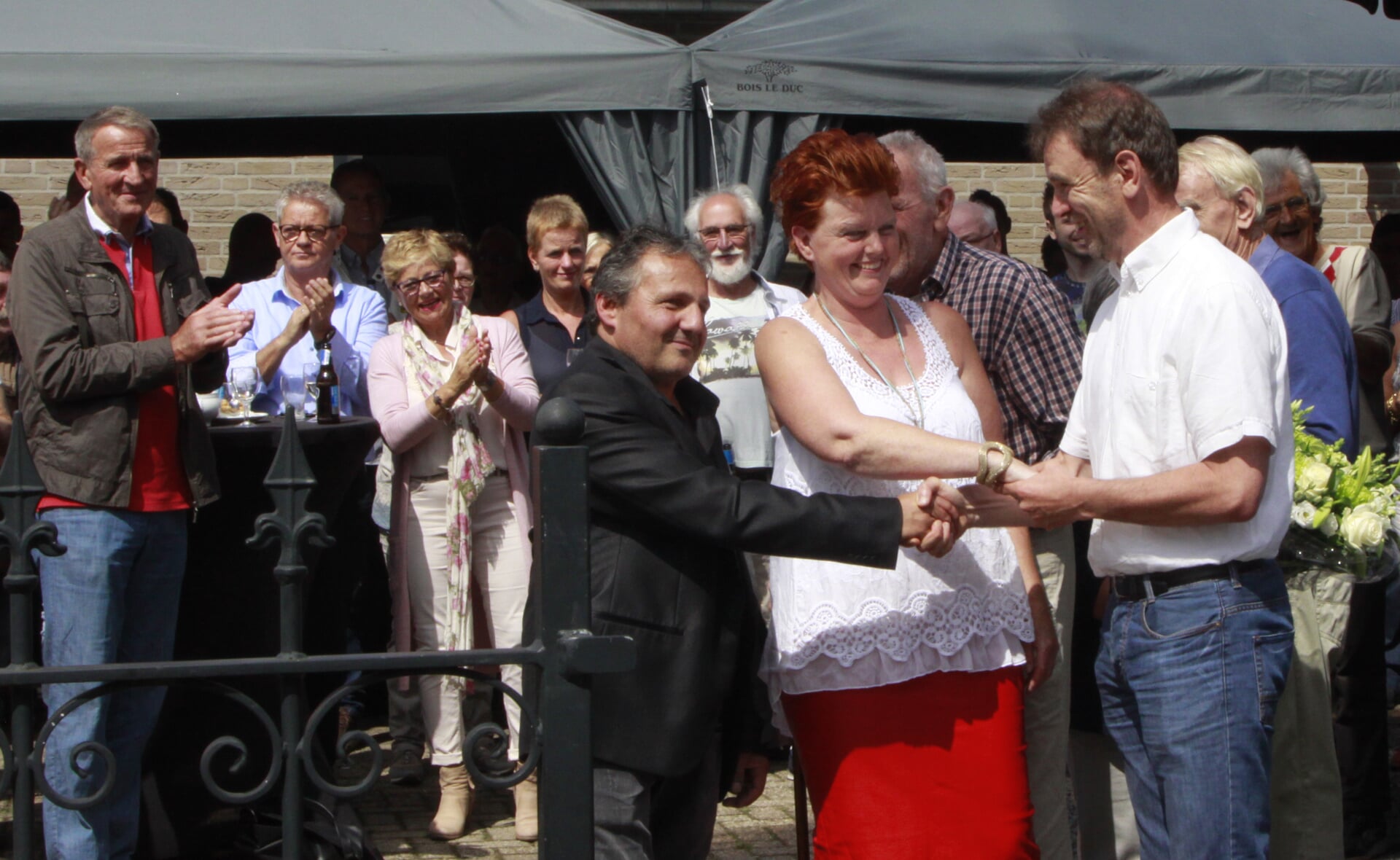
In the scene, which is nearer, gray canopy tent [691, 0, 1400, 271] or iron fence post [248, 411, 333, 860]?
iron fence post [248, 411, 333, 860]

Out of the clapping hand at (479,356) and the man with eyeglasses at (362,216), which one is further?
the man with eyeglasses at (362,216)

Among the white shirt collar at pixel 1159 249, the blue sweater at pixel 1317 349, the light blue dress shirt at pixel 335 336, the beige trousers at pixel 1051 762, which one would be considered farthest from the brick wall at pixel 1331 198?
the white shirt collar at pixel 1159 249

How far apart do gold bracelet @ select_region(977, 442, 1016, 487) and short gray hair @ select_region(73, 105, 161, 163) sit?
2469 mm

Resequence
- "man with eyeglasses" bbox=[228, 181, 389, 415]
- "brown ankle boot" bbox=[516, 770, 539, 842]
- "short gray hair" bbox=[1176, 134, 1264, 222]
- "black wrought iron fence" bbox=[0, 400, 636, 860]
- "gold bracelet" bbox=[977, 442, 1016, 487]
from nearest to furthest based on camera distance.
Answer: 1. "black wrought iron fence" bbox=[0, 400, 636, 860]
2. "gold bracelet" bbox=[977, 442, 1016, 487]
3. "short gray hair" bbox=[1176, 134, 1264, 222]
4. "brown ankle boot" bbox=[516, 770, 539, 842]
5. "man with eyeglasses" bbox=[228, 181, 389, 415]

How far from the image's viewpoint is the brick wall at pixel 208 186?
9094mm

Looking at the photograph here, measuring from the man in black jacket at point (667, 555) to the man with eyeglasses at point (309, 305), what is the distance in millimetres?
2440

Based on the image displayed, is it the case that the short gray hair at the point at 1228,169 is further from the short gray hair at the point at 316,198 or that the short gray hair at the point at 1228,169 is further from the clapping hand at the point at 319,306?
the short gray hair at the point at 316,198

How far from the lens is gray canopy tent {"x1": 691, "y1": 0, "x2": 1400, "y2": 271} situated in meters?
5.03

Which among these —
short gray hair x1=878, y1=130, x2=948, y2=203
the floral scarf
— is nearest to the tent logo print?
short gray hair x1=878, y1=130, x2=948, y2=203

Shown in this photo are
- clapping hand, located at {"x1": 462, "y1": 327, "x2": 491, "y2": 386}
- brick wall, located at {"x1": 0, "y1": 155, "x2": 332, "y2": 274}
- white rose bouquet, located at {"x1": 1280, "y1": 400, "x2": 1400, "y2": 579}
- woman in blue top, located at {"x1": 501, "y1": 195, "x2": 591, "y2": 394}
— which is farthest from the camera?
brick wall, located at {"x1": 0, "y1": 155, "x2": 332, "y2": 274}

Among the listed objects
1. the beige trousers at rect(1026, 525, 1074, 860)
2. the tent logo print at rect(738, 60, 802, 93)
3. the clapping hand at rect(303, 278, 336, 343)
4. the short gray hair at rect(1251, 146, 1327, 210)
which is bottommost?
the beige trousers at rect(1026, 525, 1074, 860)

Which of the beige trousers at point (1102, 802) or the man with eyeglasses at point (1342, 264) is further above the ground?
the man with eyeglasses at point (1342, 264)

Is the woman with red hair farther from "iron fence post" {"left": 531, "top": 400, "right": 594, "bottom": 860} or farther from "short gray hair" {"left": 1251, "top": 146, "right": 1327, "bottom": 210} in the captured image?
"short gray hair" {"left": 1251, "top": 146, "right": 1327, "bottom": 210}

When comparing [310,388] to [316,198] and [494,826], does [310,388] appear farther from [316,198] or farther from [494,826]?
[494,826]
